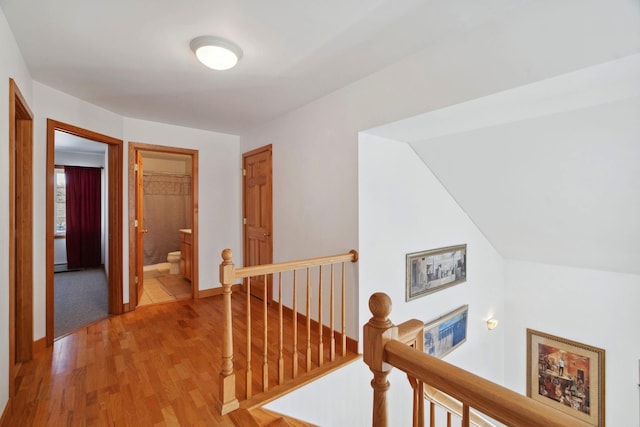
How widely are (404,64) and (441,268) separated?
234cm

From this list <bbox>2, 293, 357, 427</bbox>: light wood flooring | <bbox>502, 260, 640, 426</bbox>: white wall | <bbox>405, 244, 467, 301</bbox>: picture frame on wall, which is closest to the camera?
<bbox>2, 293, 357, 427</bbox>: light wood flooring

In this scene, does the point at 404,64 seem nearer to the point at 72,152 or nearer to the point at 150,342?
the point at 150,342

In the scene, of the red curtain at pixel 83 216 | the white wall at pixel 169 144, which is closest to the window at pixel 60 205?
the red curtain at pixel 83 216

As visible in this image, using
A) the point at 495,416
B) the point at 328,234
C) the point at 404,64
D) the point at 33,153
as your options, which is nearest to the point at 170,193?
the point at 33,153

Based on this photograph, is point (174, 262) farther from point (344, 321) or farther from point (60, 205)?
point (344, 321)

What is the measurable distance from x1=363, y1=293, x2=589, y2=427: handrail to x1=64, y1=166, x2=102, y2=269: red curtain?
6809 millimetres

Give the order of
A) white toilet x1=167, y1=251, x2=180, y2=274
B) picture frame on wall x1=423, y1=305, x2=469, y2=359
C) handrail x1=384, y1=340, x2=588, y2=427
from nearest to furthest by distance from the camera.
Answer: handrail x1=384, y1=340, x2=588, y2=427 → picture frame on wall x1=423, y1=305, x2=469, y2=359 → white toilet x1=167, y1=251, x2=180, y2=274

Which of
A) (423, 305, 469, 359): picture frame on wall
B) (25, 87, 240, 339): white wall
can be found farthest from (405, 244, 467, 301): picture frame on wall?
(25, 87, 240, 339): white wall

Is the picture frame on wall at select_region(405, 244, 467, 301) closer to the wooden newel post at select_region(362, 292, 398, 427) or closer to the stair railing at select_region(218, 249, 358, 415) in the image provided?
the stair railing at select_region(218, 249, 358, 415)

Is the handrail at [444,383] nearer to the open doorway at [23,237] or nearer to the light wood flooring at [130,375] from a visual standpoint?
the light wood flooring at [130,375]

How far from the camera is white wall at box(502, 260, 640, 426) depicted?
12.0 ft

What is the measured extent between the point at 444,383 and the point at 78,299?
4.84 meters

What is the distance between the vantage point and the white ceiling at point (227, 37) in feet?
5.32

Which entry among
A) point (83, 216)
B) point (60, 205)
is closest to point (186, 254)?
point (83, 216)
